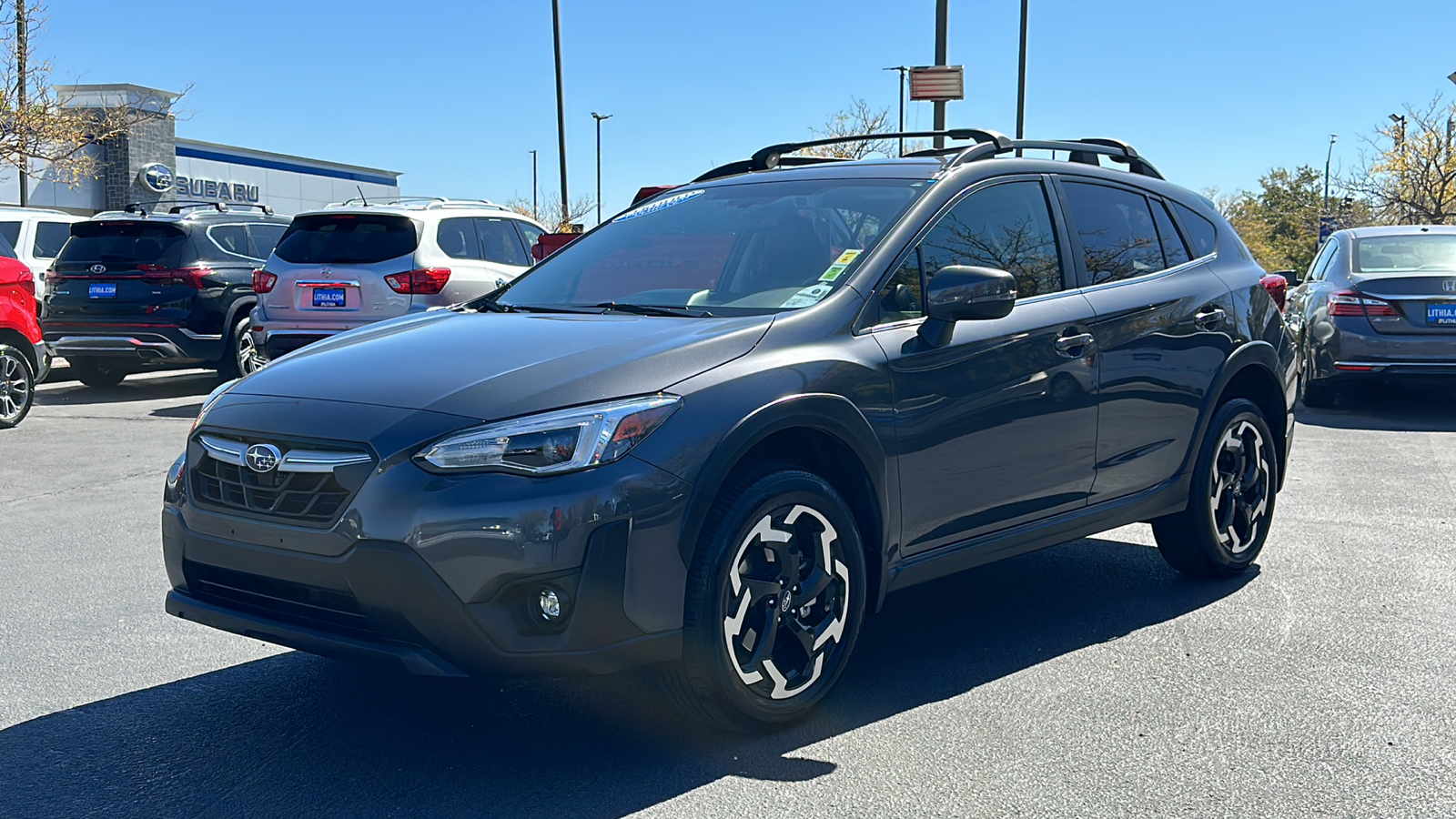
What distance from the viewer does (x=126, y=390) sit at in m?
14.9

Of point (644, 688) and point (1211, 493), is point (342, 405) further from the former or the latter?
point (1211, 493)

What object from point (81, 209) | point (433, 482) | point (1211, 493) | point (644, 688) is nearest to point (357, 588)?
point (433, 482)

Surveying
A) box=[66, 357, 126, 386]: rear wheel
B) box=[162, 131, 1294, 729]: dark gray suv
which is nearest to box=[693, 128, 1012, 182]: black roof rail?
box=[162, 131, 1294, 729]: dark gray suv

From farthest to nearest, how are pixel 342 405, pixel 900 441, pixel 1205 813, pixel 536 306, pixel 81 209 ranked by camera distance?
pixel 81 209
pixel 536 306
pixel 900 441
pixel 342 405
pixel 1205 813

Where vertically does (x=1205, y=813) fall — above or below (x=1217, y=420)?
below

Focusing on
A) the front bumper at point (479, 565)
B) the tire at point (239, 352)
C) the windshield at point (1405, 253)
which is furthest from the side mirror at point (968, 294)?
the tire at point (239, 352)

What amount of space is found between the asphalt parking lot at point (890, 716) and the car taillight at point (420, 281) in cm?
549

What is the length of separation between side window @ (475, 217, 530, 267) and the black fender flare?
8.73 meters

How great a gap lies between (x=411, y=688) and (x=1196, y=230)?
3.76 m

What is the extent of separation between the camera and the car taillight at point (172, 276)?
44.6 feet

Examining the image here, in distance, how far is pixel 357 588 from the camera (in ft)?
11.4

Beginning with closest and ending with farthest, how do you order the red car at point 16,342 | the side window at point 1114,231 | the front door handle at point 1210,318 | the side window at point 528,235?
the side window at point 1114,231 < the front door handle at point 1210,318 < the red car at point 16,342 < the side window at point 528,235

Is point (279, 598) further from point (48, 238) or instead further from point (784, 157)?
point (48, 238)

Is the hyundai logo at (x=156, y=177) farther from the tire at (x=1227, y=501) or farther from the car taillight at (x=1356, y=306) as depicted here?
the tire at (x=1227, y=501)
